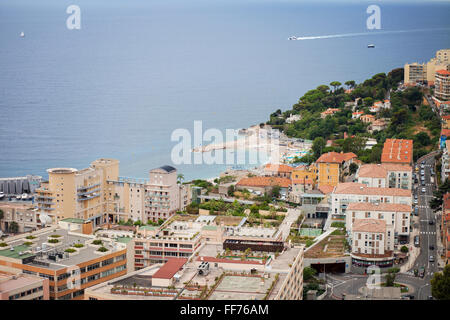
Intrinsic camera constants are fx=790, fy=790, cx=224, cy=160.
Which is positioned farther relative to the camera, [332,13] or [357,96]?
[332,13]

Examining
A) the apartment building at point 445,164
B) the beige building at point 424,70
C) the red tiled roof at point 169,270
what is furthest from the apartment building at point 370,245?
the beige building at point 424,70

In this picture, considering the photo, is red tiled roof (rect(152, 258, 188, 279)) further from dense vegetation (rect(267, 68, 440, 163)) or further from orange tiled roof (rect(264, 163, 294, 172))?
dense vegetation (rect(267, 68, 440, 163))

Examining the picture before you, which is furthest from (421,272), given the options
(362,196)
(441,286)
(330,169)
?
(330,169)

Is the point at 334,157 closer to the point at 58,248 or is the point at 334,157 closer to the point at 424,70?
the point at 58,248

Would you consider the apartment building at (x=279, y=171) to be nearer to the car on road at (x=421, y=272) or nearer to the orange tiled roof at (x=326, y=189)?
the orange tiled roof at (x=326, y=189)

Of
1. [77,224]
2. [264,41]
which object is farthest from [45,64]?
[77,224]

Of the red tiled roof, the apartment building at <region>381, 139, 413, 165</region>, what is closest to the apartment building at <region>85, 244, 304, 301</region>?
the red tiled roof
